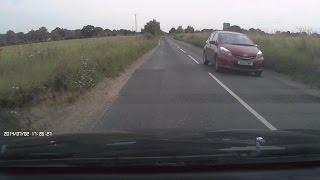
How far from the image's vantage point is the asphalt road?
28.8 ft

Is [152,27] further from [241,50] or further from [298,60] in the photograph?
[241,50]

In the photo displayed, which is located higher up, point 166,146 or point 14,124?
point 166,146

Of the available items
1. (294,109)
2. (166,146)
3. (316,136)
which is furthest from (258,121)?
(166,146)

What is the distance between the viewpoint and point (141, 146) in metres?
3.58

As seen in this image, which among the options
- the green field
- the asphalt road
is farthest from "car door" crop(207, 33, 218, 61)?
the asphalt road

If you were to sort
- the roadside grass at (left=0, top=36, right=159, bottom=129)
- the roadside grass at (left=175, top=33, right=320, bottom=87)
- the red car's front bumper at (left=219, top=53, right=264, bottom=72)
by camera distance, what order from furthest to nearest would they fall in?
the red car's front bumper at (left=219, top=53, right=264, bottom=72) → the roadside grass at (left=175, top=33, right=320, bottom=87) → the roadside grass at (left=0, top=36, right=159, bottom=129)

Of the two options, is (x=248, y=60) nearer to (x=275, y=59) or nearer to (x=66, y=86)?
(x=275, y=59)

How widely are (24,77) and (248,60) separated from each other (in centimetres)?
940

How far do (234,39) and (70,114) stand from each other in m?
11.6

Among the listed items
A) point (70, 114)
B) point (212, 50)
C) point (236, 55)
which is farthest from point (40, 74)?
point (212, 50)

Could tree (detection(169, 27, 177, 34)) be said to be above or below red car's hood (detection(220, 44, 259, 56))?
below

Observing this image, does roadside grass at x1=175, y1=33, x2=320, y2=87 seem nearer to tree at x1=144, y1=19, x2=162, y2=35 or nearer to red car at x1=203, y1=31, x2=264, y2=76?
red car at x1=203, y1=31, x2=264, y2=76

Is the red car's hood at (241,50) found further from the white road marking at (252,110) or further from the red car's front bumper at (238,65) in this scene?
the white road marking at (252,110)

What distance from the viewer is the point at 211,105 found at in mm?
10852
